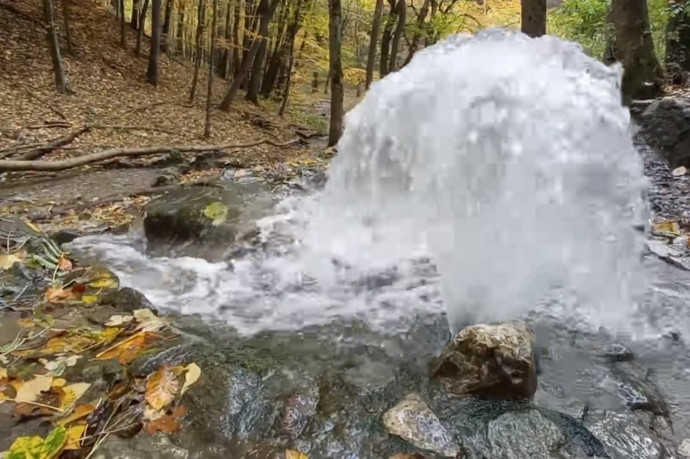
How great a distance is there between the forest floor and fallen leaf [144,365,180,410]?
3875 millimetres

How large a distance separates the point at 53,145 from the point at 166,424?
7.47 meters

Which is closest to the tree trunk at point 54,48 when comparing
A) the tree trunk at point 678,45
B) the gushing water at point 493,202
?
the gushing water at point 493,202

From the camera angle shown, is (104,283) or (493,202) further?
→ (104,283)

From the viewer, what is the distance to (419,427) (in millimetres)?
2465

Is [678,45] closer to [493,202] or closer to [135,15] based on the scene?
[493,202]

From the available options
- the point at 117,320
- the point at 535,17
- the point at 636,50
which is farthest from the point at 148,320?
the point at 636,50

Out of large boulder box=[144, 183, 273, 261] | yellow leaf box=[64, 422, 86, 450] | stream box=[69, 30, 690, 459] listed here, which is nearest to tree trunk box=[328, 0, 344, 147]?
large boulder box=[144, 183, 273, 261]

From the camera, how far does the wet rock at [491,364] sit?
2662mm

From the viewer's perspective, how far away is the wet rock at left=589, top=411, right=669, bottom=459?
233 centimetres

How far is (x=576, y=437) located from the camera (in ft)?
7.88

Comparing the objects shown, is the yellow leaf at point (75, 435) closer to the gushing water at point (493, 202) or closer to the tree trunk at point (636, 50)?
the gushing water at point (493, 202)

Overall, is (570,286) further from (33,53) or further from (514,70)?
(33,53)

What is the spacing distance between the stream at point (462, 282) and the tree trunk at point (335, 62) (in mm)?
5788

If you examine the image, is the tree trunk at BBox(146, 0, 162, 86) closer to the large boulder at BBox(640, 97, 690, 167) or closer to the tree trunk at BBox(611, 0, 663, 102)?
the tree trunk at BBox(611, 0, 663, 102)
